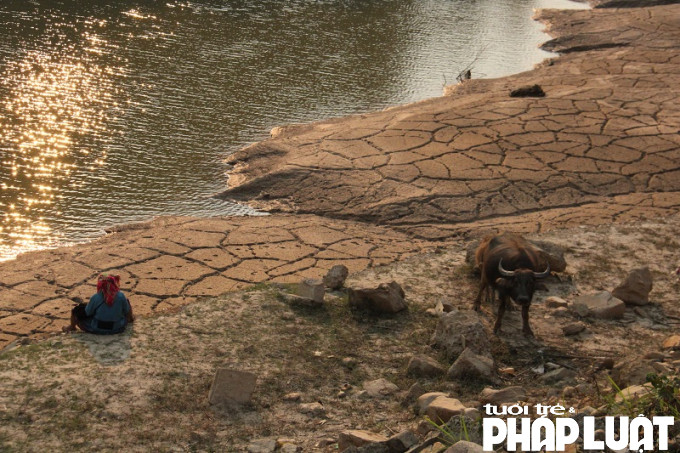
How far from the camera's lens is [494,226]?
8.17 m

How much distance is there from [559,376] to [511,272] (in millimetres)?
845

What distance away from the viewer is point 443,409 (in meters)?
4.57

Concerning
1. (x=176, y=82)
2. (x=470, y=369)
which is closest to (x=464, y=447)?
(x=470, y=369)

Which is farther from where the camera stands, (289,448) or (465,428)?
(289,448)

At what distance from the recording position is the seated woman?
18.3ft

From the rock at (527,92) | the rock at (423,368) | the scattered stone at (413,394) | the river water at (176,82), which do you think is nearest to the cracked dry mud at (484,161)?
the rock at (527,92)

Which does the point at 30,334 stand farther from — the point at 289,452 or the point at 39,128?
the point at 39,128

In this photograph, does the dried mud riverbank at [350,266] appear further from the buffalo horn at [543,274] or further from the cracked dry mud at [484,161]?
→ the buffalo horn at [543,274]

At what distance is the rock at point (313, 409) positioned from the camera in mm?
4898

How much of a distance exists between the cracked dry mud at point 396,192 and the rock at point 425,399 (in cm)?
231

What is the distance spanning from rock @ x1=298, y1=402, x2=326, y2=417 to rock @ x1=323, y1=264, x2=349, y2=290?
1.64m

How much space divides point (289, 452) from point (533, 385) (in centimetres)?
165

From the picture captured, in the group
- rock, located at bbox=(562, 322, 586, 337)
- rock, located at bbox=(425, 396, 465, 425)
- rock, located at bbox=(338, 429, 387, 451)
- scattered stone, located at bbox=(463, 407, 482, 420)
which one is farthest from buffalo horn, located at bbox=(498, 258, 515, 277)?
rock, located at bbox=(338, 429, 387, 451)

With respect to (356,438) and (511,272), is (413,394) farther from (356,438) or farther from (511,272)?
(511,272)
